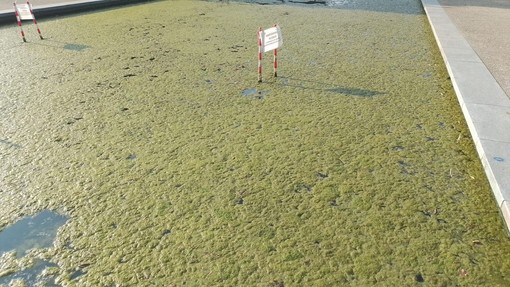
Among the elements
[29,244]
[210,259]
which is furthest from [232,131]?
[29,244]

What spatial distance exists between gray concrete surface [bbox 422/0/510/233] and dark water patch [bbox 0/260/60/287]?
2.27m

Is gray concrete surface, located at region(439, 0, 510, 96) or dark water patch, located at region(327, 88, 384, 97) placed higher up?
dark water patch, located at region(327, 88, 384, 97)

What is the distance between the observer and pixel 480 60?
14.3ft

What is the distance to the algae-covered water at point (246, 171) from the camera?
1.85 meters

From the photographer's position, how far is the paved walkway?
254 centimetres

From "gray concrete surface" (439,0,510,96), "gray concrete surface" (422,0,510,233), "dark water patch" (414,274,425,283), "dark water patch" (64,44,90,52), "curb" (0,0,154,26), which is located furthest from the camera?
"curb" (0,0,154,26)

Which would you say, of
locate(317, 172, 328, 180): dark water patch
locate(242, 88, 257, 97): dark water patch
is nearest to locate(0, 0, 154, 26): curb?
locate(242, 88, 257, 97): dark water patch

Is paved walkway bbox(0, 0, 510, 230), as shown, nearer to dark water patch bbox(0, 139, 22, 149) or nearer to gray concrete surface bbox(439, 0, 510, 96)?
gray concrete surface bbox(439, 0, 510, 96)

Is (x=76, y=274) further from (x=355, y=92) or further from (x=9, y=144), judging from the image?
(x=355, y=92)

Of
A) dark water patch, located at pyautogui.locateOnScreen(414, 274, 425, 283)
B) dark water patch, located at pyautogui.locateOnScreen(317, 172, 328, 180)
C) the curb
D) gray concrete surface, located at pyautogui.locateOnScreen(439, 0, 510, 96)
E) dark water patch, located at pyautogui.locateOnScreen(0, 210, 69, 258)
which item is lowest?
gray concrete surface, located at pyautogui.locateOnScreen(439, 0, 510, 96)

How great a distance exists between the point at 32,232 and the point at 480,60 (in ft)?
14.9

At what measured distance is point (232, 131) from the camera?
3.02 m

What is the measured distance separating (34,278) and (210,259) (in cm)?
80

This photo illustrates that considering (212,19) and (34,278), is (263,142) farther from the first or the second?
(212,19)
